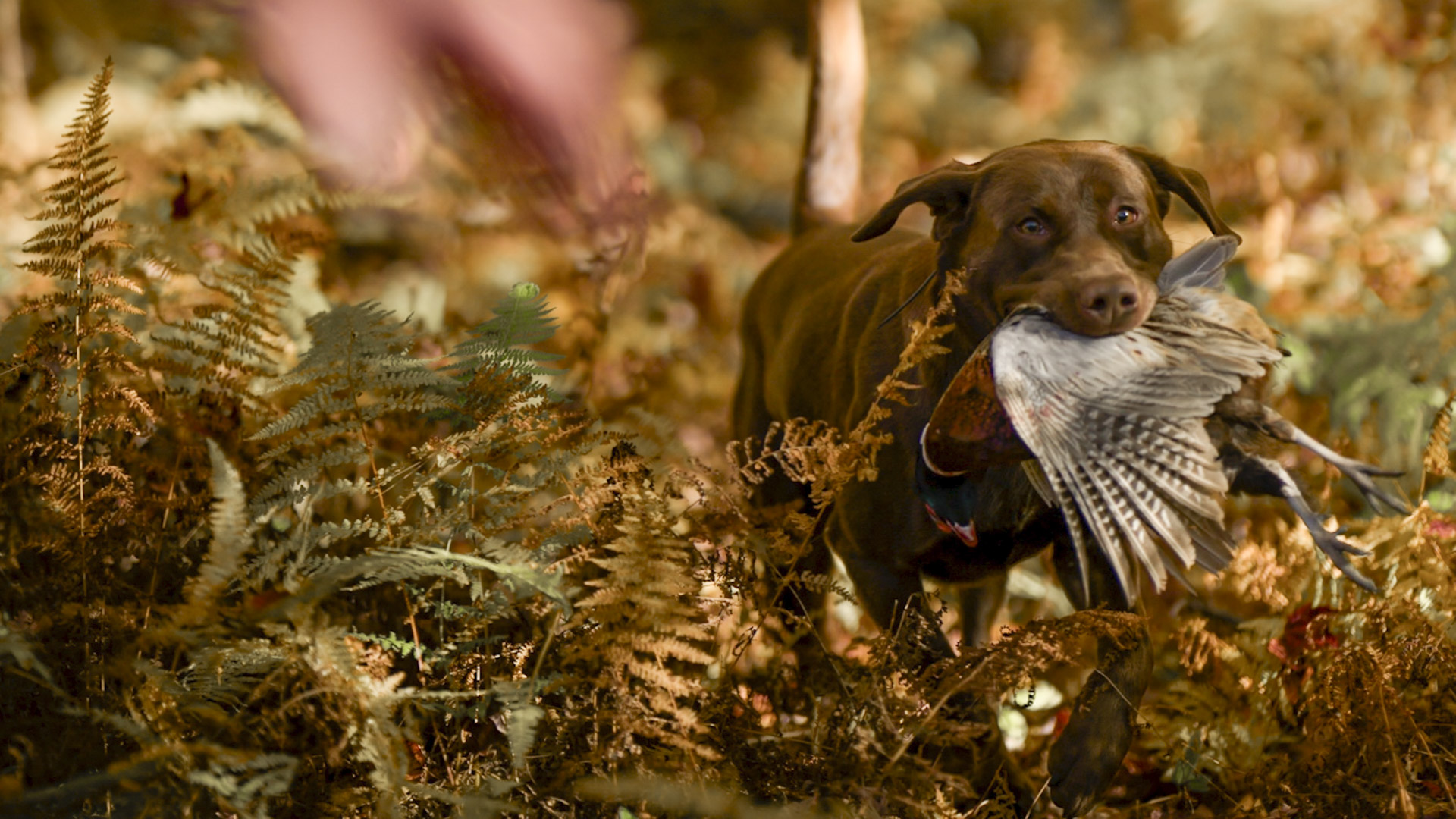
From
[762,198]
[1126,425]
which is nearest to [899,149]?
[762,198]

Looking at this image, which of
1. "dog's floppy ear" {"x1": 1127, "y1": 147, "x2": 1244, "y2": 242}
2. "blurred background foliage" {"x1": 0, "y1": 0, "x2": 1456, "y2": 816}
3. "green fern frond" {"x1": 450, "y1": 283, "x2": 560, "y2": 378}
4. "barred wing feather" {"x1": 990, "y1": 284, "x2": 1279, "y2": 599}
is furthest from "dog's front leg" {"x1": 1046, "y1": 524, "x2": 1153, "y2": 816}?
"green fern frond" {"x1": 450, "y1": 283, "x2": 560, "y2": 378}

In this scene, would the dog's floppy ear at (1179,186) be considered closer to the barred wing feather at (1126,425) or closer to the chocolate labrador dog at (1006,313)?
the chocolate labrador dog at (1006,313)

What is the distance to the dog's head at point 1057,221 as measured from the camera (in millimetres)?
2070

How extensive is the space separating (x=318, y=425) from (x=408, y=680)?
811mm

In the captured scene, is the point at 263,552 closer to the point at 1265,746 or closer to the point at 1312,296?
the point at 1265,746

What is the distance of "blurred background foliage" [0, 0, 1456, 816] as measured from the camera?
2.27 m

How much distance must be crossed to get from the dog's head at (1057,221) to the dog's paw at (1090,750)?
82 centimetres

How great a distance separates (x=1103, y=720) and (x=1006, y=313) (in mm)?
850

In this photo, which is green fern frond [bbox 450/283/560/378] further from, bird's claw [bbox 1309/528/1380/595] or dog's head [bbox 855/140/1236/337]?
bird's claw [bbox 1309/528/1380/595]

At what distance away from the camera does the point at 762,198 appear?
6.99m

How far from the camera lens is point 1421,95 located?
22.2 feet

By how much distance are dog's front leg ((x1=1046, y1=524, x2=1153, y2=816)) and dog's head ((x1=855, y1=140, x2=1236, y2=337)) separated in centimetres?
65

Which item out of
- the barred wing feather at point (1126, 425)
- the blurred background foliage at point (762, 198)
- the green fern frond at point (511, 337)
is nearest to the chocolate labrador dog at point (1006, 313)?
the barred wing feather at point (1126, 425)

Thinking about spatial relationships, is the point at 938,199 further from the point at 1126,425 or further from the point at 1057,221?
the point at 1126,425
